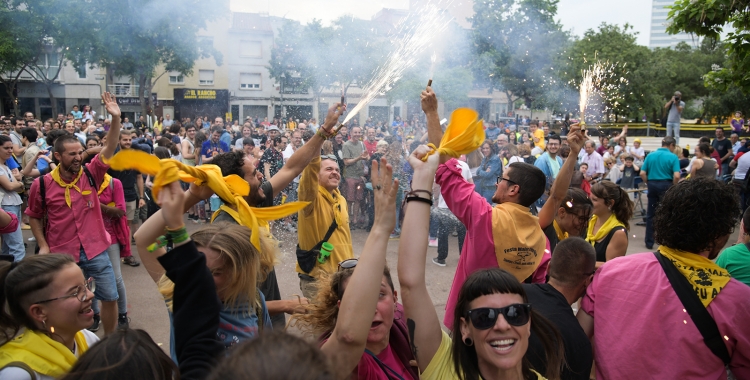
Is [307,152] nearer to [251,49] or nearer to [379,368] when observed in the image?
[379,368]

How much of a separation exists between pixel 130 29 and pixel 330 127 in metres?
12.1

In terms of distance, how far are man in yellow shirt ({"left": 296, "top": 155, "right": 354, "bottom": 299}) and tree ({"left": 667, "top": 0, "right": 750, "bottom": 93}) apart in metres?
4.77

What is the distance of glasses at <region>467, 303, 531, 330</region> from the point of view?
1.94 metres

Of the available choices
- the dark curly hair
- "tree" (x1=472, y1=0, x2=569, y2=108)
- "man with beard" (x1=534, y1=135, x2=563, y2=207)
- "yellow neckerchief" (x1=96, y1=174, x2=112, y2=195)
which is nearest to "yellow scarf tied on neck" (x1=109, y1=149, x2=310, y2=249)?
the dark curly hair

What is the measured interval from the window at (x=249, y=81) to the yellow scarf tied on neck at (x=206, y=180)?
38355 millimetres

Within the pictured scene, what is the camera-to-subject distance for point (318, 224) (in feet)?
13.1

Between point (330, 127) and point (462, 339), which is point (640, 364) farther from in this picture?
point (330, 127)

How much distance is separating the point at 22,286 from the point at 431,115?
2118mm

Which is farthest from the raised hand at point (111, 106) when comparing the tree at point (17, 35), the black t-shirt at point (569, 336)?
the tree at point (17, 35)

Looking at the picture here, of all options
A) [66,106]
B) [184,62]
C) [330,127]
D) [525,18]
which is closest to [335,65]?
[184,62]

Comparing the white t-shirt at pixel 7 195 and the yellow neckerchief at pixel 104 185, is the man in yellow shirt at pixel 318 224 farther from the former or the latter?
the white t-shirt at pixel 7 195

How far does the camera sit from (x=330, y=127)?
332cm

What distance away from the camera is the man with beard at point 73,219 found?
454 centimetres

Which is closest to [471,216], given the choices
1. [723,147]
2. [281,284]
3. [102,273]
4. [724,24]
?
[102,273]
